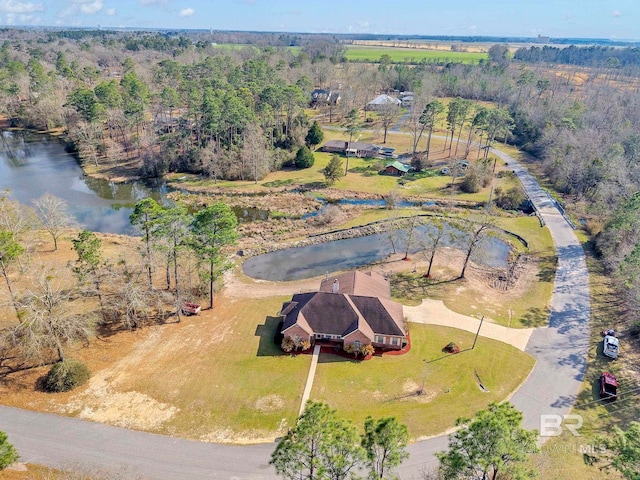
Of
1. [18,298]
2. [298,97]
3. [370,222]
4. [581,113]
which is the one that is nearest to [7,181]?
[18,298]

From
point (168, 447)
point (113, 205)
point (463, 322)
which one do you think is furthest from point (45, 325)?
point (113, 205)

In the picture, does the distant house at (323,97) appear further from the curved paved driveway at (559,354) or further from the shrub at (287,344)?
the shrub at (287,344)

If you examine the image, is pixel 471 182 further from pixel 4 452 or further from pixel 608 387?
pixel 4 452

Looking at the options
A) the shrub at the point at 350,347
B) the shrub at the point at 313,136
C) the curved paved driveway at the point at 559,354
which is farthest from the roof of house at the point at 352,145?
the shrub at the point at 350,347

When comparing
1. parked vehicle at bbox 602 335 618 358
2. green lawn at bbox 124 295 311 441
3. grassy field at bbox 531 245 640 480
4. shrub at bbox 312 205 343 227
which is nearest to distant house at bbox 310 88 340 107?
shrub at bbox 312 205 343 227

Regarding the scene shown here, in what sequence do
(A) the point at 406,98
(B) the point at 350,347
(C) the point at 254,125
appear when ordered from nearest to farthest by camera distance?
1. (B) the point at 350,347
2. (C) the point at 254,125
3. (A) the point at 406,98

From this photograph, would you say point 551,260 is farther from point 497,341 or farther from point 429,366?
point 429,366
